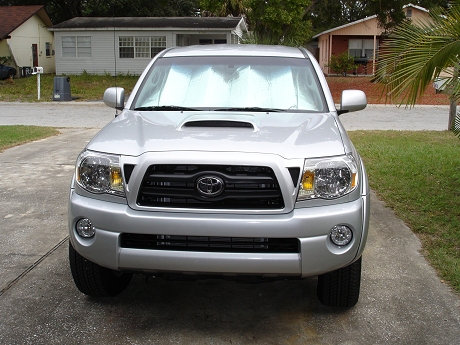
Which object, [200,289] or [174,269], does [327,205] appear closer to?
[174,269]

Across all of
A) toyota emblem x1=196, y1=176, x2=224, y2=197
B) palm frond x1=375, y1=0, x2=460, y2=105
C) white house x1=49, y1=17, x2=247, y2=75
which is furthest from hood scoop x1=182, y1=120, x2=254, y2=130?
white house x1=49, y1=17, x2=247, y2=75

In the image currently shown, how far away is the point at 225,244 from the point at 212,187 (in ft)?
1.12

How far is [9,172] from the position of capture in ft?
26.6

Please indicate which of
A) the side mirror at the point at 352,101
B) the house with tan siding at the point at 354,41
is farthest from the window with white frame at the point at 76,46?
the side mirror at the point at 352,101

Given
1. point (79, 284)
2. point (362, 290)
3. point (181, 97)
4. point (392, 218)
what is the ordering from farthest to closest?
point (392, 218) → point (181, 97) → point (362, 290) → point (79, 284)

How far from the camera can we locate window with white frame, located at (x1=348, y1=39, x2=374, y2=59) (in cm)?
4225

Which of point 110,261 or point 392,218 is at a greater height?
Result: point 110,261

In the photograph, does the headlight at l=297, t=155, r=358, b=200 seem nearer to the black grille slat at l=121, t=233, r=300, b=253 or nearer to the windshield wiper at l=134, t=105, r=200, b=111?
the black grille slat at l=121, t=233, r=300, b=253

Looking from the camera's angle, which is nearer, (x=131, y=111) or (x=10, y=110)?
(x=131, y=111)

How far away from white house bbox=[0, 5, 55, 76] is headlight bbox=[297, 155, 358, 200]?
109ft

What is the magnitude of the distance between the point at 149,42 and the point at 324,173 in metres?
30.9

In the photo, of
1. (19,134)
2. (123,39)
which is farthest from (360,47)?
(19,134)

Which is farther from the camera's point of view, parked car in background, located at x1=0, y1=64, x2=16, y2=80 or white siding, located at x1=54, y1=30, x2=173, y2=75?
white siding, located at x1=54, y1=30, x2=173, y2=75

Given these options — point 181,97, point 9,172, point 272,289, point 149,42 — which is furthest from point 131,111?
point 149,42
